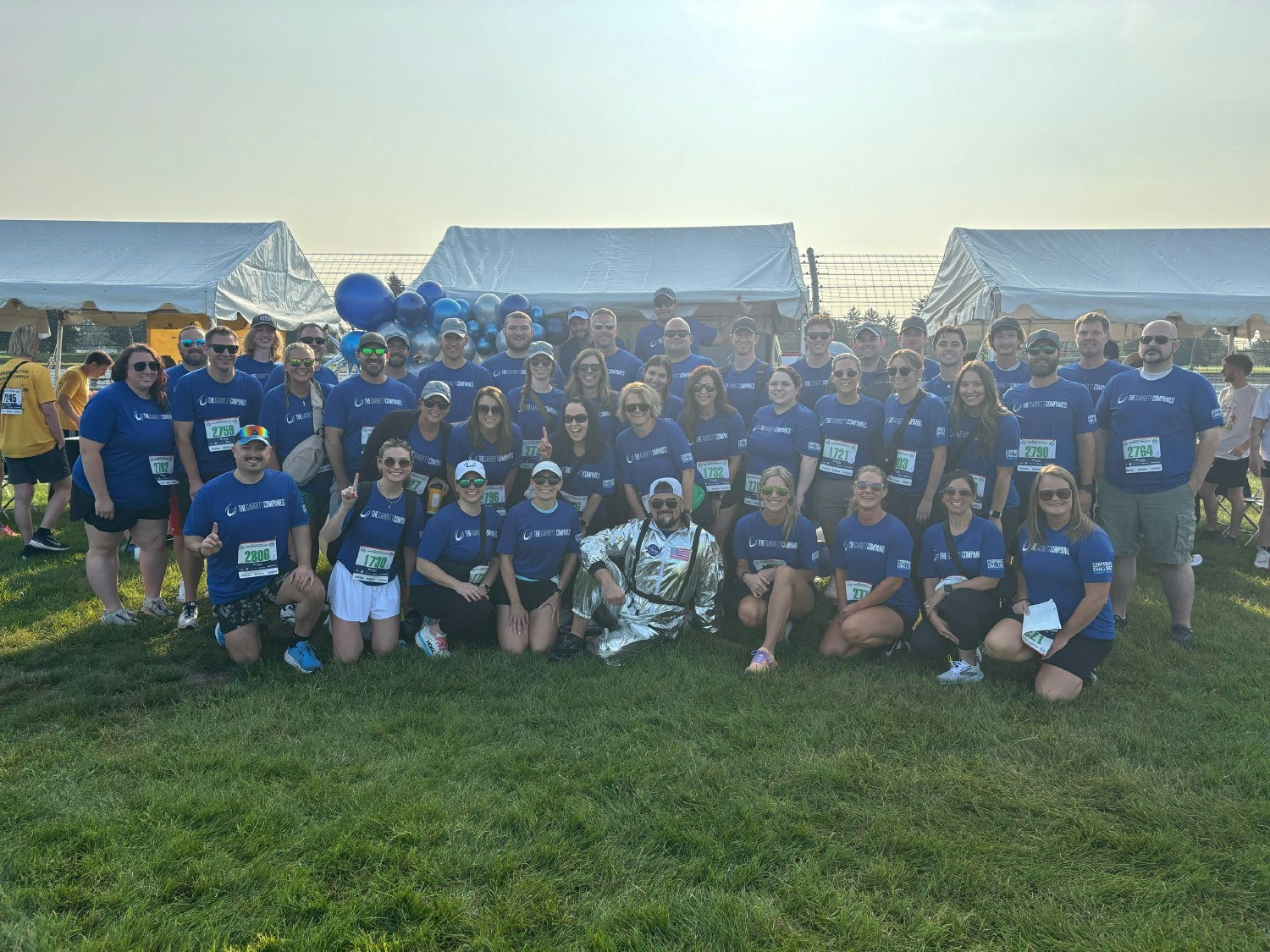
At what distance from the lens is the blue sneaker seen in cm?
434

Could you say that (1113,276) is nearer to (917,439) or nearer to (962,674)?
(917,439)

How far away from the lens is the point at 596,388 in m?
5.23

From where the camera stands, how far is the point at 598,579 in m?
4.68

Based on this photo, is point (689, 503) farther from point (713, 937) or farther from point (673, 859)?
point (713, 937)

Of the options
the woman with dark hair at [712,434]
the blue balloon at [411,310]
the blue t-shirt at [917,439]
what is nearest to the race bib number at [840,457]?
the blue t-shirt at [917,439]

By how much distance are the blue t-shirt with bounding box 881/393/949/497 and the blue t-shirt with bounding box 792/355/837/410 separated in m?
0.75

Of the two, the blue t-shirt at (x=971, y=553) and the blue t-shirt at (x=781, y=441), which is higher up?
the blue t-shirt at (x=781, y=441)

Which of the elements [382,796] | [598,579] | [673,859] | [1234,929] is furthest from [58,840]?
[1234,929]

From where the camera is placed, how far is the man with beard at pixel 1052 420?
4887 millimetres

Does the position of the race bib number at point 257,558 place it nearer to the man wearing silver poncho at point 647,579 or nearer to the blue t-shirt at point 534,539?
the blue t-shirt at point 534,539

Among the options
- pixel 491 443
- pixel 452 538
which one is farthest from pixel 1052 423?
pixel 452 538

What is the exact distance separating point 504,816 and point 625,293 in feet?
25.0

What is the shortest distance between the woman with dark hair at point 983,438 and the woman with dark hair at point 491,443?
9.29ft

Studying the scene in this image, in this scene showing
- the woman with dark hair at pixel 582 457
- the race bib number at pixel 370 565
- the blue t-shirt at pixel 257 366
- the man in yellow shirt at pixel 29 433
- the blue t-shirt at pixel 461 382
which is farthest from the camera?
the man in yellow shirt at pixel 29 433
